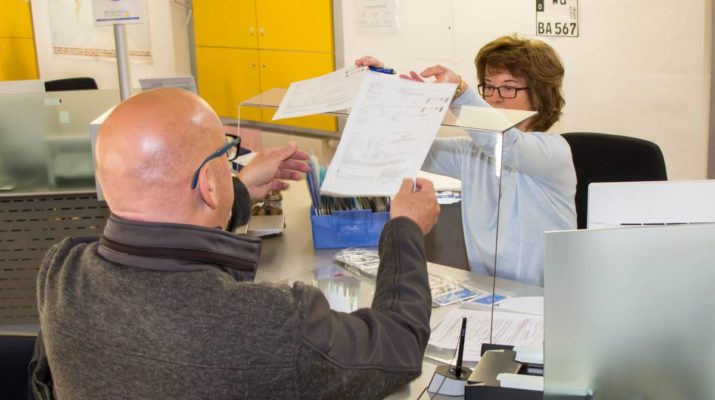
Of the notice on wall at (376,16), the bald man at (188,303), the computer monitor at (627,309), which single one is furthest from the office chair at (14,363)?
the notice on wall at (376,16)

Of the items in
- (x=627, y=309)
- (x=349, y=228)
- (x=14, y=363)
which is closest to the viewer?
(x=627, y=309)

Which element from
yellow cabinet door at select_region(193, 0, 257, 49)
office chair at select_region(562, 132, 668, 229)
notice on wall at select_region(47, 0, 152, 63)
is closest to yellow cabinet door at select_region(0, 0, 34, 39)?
notice on wall at select_region(47, 0, 152, 63)

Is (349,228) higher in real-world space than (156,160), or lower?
lower

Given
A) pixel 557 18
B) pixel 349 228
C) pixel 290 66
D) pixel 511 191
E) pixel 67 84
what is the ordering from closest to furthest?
1. pixel 511 191
2. pixel 349 228
3. pixel 557 18
4. pixel 67 84
5. pixel 290 66

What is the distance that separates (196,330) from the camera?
1.01m

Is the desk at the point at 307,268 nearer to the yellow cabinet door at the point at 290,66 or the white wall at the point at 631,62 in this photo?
the white wall at the point at 631,62

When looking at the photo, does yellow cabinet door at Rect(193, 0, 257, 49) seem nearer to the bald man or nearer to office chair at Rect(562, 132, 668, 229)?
office chair at Rect(562, 132, 668, 229)

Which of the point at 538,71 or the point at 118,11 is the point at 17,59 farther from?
the point at 538,71

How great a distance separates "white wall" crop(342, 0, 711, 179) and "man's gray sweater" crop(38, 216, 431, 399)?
301 cm

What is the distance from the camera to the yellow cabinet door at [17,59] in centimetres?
510

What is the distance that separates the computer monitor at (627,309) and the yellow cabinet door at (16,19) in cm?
511

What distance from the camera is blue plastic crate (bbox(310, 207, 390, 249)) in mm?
2123

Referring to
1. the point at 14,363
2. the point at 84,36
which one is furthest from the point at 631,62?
the point at 84,36

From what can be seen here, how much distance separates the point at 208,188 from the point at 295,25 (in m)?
4.02
